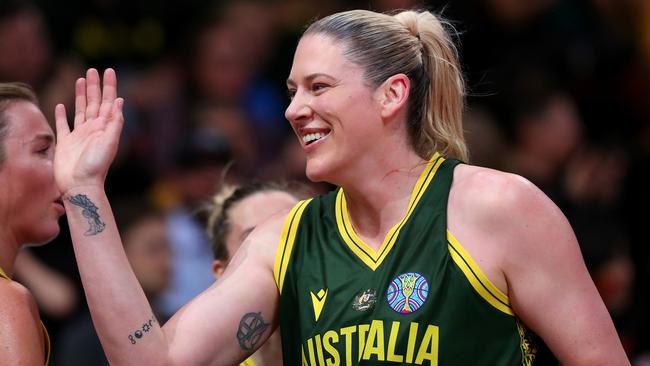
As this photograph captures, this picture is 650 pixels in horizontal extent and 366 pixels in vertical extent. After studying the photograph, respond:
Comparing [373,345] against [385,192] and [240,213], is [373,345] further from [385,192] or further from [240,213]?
[240,213]

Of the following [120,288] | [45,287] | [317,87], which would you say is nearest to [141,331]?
[120,288]

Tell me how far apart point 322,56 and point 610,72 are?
465cm

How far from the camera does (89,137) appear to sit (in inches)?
131

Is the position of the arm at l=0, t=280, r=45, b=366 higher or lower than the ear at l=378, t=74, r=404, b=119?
lower

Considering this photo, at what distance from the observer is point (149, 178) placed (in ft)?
22.2

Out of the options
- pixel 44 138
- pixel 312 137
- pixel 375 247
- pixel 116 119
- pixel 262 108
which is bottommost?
pixel 262 108

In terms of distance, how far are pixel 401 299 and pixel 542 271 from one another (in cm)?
39

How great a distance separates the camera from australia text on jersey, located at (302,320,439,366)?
3.19m

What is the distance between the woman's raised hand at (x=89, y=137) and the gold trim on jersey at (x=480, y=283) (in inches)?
40.4

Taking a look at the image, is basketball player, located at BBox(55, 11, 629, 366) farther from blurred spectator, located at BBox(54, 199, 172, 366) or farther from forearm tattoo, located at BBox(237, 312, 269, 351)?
blurred spectator, located at BBox(54, 199, 172, 366)

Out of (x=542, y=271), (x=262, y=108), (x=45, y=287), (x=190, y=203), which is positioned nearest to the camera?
(x=542, y=271)

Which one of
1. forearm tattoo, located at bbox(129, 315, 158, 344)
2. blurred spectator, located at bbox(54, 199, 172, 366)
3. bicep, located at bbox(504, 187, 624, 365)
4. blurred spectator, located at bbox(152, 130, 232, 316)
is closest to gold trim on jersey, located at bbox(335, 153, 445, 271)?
bicep, located at bbox(504, 187, 624, 365)

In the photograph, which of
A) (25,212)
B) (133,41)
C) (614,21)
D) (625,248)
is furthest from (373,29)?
(614,21)

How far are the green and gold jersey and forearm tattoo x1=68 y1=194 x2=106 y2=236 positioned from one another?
1.87ft
